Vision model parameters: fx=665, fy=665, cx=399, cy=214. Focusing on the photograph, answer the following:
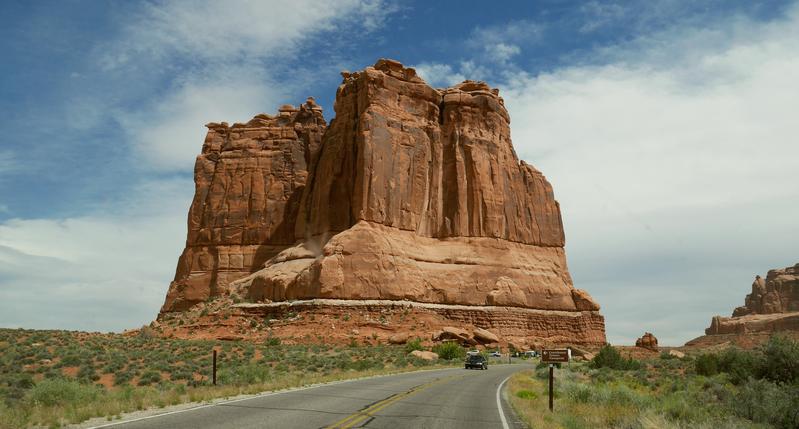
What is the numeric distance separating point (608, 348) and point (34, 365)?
32.3m

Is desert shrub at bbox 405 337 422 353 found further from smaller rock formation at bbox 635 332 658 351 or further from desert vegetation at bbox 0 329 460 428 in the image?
smaller rock formation at bbox 635 332 658 351

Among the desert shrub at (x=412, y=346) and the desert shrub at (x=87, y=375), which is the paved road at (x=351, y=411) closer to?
the desert shrub at (x=87, y=375)

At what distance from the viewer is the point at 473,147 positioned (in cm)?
7506

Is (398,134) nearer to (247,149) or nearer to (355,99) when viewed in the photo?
(355,99)

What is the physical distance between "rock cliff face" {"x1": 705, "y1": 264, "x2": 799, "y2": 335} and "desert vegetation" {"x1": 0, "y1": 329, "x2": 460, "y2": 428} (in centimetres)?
9589

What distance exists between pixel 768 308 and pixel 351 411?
150 m

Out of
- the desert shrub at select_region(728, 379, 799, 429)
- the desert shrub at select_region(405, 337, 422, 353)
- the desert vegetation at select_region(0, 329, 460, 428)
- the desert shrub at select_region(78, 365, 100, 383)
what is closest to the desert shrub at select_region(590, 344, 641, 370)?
the desert vegetation at select_region(0, 329, 460, 428)

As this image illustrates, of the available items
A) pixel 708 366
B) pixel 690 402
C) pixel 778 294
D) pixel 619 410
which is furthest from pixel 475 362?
pixel 778 294

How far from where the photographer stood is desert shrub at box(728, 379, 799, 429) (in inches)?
533

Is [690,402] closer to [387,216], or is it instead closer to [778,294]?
[387,216]

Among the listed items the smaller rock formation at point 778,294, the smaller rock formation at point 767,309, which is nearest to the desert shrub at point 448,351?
the smaller rock formation at point 767,309

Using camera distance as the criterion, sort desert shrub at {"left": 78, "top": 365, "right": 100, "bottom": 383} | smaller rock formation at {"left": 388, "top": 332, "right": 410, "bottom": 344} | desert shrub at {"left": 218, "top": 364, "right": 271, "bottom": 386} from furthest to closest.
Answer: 1. smaller rock formation at {"left": 388, "top": 332, "right": 410, "bottom": 344}
2. desert shrub at {"left": 78, "top": 365, "right": 100, "bottom": 383}
3. desert shrub at {"left": 218, "top": 364, "right": 271, "bottom": 386}

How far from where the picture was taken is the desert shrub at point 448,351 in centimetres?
4938

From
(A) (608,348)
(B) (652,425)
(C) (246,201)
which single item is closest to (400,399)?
(B) (652,425)
